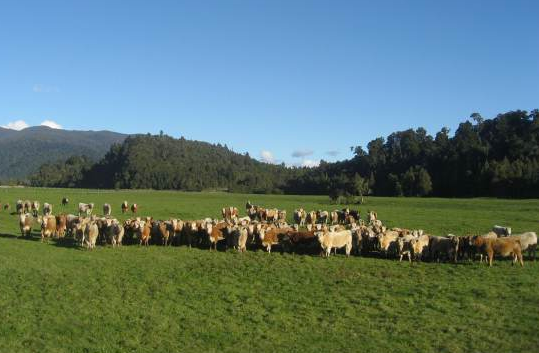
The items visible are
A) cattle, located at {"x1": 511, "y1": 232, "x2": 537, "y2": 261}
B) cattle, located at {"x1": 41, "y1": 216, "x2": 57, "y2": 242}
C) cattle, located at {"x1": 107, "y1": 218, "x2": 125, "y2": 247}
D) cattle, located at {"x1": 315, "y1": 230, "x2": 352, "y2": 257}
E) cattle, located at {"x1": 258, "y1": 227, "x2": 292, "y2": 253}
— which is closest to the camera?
cattle, located at {"x1": 511, "y1": 232, "x2": 537, "y2": 261}

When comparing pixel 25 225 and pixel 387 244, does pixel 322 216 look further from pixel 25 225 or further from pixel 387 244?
pixel 25 225

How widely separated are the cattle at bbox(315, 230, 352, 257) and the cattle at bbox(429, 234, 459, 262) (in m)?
3.55

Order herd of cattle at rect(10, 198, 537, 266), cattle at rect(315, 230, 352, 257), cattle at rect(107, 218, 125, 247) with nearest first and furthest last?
herd of cattle at rect(10, 198, 537, 266) → cattle at rect(315, 230, 352, 257) → cattle at rect(107, 218, 125, 247)

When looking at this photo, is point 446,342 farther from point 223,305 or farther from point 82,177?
point 82,177

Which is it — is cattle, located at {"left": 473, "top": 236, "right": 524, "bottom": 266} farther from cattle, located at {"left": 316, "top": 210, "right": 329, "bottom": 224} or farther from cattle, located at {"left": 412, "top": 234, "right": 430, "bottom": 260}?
cattle, located at {"left": 316, "top": 210, "right": 329, "bottom": 224}

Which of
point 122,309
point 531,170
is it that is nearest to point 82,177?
point 531,170

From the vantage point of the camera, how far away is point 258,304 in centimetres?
1519

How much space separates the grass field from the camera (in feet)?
40.5

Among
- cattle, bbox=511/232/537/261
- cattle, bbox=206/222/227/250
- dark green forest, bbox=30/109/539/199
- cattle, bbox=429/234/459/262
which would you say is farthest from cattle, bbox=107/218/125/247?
dark green forest, bbox=30/109/539/199

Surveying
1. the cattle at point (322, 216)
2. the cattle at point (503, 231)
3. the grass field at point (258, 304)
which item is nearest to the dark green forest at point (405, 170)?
the cattle at point (322, 216)

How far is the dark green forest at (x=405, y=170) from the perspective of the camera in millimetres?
85875

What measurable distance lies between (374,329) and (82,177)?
585 ft

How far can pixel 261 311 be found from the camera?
47.6 ft

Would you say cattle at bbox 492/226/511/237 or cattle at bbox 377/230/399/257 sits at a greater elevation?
cattle at bbox 492/226/511/237
